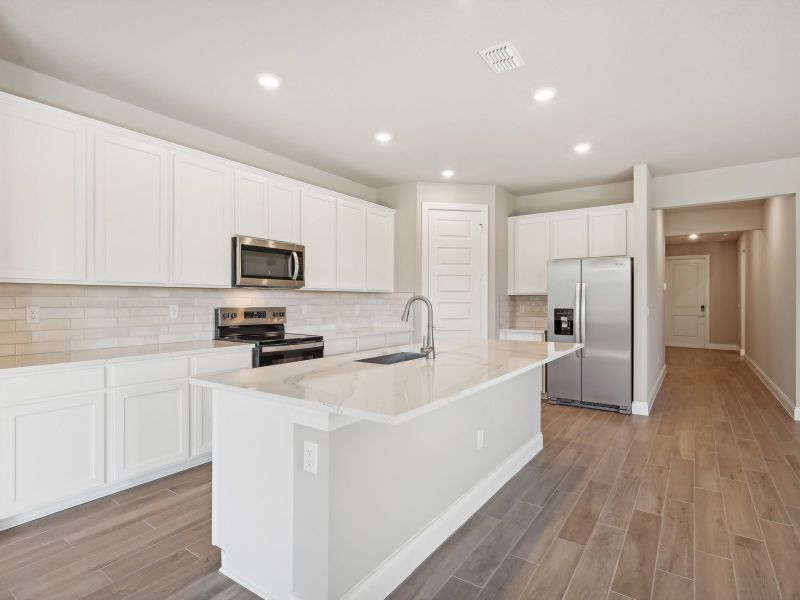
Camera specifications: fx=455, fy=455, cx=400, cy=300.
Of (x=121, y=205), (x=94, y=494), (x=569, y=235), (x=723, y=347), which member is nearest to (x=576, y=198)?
(x=569, y=235)

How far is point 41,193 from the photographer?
2658 millimetres

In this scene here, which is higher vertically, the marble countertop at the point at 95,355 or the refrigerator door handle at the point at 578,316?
the refrigerator door handle at the point at 578,316

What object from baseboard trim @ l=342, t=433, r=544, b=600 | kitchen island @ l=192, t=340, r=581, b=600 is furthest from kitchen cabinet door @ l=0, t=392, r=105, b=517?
baseboard trim @ l=342, t=433, r=544, b=600

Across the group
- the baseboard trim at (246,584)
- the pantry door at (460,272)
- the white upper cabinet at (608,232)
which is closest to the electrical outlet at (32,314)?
the baseboard trim at (246,584)

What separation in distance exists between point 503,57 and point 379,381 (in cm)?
201

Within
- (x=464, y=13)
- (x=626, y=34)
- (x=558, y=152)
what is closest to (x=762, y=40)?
(x=626, y=34)

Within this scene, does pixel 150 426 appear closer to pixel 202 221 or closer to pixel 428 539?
pixel 202 221

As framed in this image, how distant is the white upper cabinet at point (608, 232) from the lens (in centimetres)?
513

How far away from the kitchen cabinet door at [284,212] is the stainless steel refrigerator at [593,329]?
2.92m

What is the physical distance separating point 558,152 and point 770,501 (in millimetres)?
3148

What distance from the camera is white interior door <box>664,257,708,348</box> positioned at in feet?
33.3

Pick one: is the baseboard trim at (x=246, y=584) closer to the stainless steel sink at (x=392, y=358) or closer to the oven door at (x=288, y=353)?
the stainless steel sink at (x=392, y=358)

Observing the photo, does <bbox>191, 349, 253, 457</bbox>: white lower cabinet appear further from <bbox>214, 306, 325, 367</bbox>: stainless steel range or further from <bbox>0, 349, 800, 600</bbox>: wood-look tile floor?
<bbox>214, 306, 325, 367</bbox>: stainless steel range

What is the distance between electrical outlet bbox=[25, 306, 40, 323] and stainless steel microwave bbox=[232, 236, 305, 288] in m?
1.28
